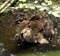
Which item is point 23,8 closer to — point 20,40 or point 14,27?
point 14,27

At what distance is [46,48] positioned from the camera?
13.6 ft

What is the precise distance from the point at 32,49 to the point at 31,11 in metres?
1.36

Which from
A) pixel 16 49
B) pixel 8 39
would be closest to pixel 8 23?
pixel 8 39

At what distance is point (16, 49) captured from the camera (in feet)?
13.4

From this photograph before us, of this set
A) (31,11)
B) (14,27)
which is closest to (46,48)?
(14,27)

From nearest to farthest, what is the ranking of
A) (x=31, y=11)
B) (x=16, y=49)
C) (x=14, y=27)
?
1. (x=16, y=49)
2. (x=14, y=27)
3. (x=31, y=11)

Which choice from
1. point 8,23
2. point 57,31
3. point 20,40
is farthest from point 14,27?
point 57,31

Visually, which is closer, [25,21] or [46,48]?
[46,48]

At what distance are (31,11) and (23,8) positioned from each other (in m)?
0.22

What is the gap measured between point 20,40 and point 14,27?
518mm

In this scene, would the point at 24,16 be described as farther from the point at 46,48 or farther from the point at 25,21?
the point at 46,48

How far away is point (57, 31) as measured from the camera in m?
4.61

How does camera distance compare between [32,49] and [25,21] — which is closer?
[32,49]

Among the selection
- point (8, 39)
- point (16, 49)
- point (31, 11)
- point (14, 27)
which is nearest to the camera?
point (16, 49)
